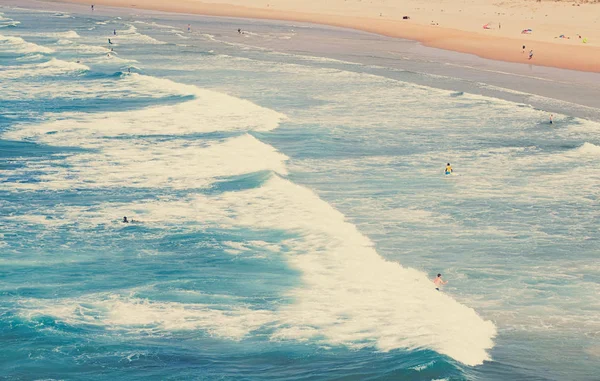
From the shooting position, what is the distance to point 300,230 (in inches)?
1359

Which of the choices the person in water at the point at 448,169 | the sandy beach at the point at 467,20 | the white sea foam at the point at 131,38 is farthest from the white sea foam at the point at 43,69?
the person in water at the point at 448,169

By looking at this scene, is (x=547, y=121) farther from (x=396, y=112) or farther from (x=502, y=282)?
(x=502, y=282)

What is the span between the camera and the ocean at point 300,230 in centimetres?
2456

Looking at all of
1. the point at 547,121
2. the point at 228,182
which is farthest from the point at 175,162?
the point at 547,121

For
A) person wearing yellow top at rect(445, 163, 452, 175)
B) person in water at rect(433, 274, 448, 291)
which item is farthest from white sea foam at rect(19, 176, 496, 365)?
person wearing yellow top at rect(445, 163, 452, 175)

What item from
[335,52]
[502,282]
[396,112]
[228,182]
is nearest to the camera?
[502,282]

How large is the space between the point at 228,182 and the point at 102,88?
97.5ft

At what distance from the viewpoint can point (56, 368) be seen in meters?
23.6

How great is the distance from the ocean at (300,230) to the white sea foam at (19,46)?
879 inches

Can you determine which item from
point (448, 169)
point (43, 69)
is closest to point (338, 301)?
point (448, 169)

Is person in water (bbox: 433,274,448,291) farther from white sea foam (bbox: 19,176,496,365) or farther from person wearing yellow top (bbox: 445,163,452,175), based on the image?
person wearing yellow top (bbox: 445,163,452,175)

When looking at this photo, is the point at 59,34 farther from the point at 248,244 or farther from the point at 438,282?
the point at 438,282

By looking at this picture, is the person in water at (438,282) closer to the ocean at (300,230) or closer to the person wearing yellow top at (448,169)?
the ocean at (300,230)

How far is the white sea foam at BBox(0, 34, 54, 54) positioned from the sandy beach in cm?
3489
